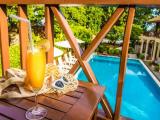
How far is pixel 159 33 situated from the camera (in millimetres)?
15008

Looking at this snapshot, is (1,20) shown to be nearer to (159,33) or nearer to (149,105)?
(149,105)

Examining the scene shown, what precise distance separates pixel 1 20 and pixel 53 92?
1073 millimetres

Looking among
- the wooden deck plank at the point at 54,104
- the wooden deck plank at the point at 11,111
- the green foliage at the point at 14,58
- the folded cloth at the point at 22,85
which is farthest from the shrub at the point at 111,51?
the wooden deck plank at the point at 11,111

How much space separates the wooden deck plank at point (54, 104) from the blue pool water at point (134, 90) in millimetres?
4769

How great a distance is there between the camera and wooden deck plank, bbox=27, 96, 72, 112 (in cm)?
112

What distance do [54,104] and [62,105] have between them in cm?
5

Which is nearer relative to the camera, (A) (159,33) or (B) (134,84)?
(B) (134,84)

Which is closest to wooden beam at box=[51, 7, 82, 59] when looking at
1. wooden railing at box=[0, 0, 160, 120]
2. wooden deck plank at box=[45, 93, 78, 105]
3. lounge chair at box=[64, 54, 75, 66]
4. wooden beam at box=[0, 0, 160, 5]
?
wooden railing at box=[0, 0, 160, 120]

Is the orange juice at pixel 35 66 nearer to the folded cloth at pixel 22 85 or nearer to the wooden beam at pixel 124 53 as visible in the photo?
the folded cloth at pixel 22 85

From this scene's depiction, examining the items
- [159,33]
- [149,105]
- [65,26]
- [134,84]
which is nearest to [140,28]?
[159,33]

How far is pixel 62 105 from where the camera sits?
3.79ft

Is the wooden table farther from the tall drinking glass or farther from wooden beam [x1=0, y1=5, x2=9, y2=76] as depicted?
wooden beam [x1=0, y1=5, x2=9, y2=76]

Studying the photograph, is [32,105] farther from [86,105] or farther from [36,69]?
[86,105]

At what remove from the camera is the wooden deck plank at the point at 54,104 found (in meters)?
1.12
